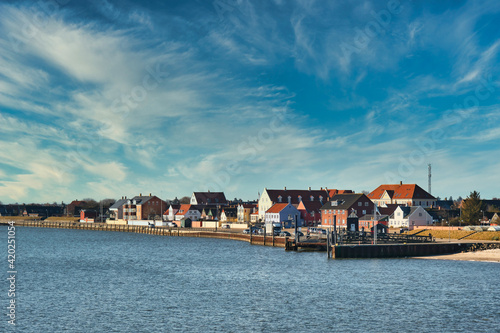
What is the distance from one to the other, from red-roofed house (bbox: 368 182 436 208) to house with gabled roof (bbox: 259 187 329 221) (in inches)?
747

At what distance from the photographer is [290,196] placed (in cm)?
14475

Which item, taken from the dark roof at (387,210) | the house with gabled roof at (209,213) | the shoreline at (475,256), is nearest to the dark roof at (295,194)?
the dark roof at (387,210)

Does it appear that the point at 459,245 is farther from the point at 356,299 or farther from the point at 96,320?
the point at 96,320

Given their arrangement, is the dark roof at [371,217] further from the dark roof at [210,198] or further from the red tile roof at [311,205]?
the dark roof at [210,198]

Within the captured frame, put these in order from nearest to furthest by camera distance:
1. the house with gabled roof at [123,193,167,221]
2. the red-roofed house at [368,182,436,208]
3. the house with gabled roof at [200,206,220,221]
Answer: the red-roofed house at [368,182,436,208]
the house with gabled roof at [200,206,220,221]
the house with gabled roof at [123,193,167,221]

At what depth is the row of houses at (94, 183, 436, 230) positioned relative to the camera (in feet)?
367

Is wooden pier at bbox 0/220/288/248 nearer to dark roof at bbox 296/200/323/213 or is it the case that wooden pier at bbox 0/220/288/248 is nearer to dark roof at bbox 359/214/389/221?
dark roof at bbox 296/200/323/213

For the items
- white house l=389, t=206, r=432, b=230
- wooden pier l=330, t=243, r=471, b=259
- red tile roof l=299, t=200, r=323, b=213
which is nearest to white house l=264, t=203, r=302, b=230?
red tile roof l=299, t=200, r=323, b=213

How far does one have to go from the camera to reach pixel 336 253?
230ft

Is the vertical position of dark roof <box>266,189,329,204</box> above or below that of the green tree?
above

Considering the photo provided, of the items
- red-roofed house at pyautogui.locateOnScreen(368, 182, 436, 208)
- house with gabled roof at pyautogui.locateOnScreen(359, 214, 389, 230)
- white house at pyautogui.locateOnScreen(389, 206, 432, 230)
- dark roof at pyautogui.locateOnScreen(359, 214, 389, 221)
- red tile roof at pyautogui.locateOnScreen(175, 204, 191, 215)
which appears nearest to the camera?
white house at pyautogui.locateOnScreen(389, 206, 432, 230)

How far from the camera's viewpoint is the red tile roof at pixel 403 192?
145625 mm

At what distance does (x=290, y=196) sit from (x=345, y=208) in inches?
1259

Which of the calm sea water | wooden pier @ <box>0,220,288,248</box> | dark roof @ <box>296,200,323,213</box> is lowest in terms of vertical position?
the calm sea water
